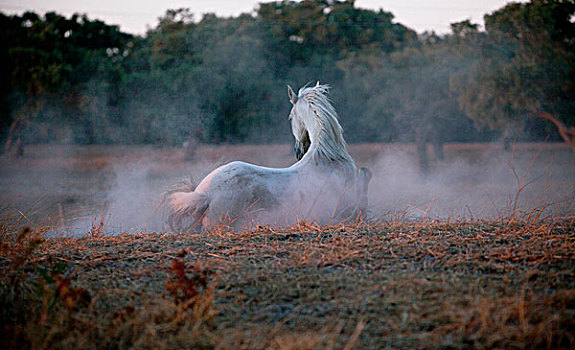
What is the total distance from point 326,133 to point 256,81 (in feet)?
33.3

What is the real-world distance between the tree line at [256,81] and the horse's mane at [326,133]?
8.19 m

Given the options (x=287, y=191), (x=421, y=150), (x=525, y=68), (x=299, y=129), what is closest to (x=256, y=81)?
(x=421, y=150)

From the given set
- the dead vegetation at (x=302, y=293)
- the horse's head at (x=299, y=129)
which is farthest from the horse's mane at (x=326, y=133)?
the dead vegetation at (x=302, y=293)

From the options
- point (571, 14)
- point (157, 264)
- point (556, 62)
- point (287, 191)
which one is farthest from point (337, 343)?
point (571, 14)

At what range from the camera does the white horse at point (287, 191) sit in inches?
159

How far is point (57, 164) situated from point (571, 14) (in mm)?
13073

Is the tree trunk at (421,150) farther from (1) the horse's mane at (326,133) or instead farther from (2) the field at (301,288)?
(2) the field at (301,288)

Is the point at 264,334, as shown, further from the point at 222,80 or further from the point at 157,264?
the point at 222,80

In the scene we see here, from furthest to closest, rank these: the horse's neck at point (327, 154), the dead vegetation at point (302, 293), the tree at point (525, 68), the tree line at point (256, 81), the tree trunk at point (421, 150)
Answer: the tree trunk at point (421, 150)
the tree line at point (256, 81)
the tree at point (525, 68)
the horse's neck at point (327, 154)
the dead vegetation at point (302, 293)

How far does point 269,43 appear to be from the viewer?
1658cm

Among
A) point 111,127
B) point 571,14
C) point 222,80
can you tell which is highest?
point 571,14

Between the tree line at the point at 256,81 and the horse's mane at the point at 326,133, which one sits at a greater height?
the tree line at the point at 256,81

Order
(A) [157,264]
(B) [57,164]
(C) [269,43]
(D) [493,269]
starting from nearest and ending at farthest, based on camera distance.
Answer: (D) [493,269] → (A) [157,264] → (B) [57,164] → (C) [269,43]

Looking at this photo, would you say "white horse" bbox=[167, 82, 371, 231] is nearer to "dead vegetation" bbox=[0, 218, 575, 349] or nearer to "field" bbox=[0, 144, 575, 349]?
"field" bbox=[0, 144, 575, 349]
